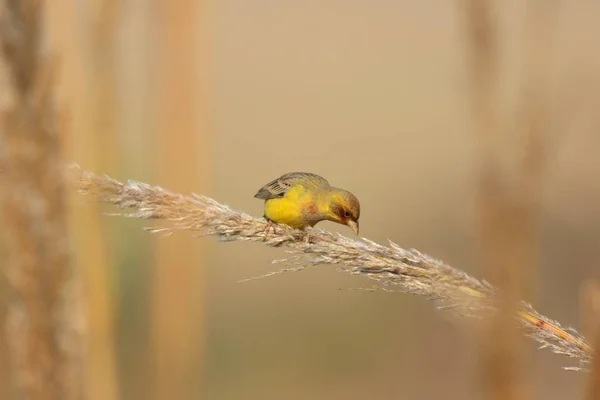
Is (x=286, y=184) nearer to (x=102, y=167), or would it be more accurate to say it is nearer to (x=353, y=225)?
(x=353, y=225)

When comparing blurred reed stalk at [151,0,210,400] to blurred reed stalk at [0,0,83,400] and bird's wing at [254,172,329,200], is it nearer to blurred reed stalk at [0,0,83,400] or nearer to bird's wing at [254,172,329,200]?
blurred reed stalk at [0,0,83,400]

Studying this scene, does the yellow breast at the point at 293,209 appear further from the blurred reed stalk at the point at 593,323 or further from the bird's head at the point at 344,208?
the blurred reed stalk at the point at 593,323

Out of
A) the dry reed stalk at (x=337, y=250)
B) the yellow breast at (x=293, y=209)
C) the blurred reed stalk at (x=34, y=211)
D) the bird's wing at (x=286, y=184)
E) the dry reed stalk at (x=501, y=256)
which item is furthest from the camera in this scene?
the bird's wing at (x=286, y=184)

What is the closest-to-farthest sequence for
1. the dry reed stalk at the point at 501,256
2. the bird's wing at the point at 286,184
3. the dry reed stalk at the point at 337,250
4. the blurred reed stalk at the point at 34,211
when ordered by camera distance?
1. the dry reed stalk at the point at 501,256
2. the blurred reed stalk at the point at 34,211
3. the dry reed stalk at the point at 337,250
4. the bird's wing at the point at 286,184

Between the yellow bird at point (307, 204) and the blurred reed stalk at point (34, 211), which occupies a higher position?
the blurred reed stalk at point (34, 211)

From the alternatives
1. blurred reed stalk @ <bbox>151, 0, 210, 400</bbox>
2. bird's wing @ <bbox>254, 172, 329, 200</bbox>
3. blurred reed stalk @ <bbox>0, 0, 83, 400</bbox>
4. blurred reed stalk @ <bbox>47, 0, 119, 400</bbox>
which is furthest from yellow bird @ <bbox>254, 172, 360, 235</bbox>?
blurred reed stalk @ <bbox>0, 0, 83, 400</bbox>

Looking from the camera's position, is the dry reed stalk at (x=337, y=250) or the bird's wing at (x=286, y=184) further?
the bird's wing at (x=286, y=184)

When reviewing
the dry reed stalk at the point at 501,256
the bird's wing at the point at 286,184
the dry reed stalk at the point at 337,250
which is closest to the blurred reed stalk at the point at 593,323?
the dry reed stalk at the point at 501,256

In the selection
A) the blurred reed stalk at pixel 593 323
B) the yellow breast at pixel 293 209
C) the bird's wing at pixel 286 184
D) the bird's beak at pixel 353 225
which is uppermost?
the blurred reed stalk at pixel 593 323

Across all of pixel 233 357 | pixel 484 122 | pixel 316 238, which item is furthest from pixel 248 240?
pixel 233 357
